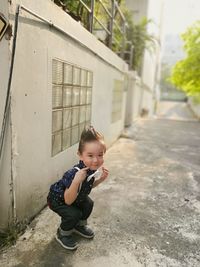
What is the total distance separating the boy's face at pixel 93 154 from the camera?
1.88 m

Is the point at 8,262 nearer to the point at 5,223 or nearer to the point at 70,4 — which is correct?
the point at 5,223

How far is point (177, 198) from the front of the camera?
129 inches

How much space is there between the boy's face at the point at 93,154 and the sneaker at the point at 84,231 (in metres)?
0.72

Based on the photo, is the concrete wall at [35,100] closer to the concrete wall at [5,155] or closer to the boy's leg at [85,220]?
the concrete wall at [5,155]

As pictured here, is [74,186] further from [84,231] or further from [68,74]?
[68,74]

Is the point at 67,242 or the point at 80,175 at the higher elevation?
the point at 80,175

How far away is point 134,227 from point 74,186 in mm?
1006

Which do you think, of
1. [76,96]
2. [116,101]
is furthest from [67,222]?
[116,101]

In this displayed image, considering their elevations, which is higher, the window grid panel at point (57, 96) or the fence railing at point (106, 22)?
the fence railing at point (106, 22)

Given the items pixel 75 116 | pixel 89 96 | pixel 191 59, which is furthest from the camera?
pixel 191 59

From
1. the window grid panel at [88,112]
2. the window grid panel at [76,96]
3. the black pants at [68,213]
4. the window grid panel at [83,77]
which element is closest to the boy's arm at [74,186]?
the black pants at [68,213]

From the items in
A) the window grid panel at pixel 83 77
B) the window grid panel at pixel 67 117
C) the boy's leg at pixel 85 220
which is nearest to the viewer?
the boy's leg at pixel 85 220

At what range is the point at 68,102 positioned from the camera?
10.3 feet

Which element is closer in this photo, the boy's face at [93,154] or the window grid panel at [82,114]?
the boy's face at [93,154]
